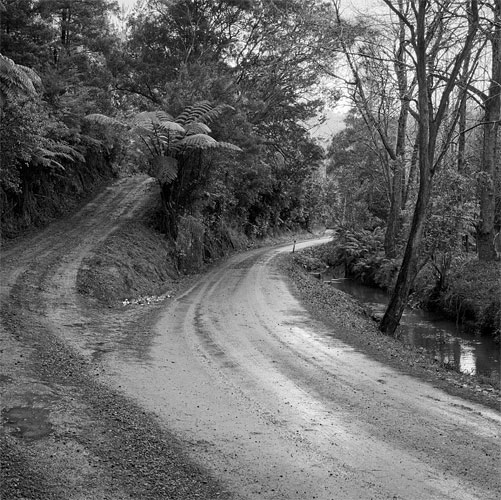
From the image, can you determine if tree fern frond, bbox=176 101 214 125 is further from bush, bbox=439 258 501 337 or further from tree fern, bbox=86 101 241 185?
bush, bbox=439 258 501 337

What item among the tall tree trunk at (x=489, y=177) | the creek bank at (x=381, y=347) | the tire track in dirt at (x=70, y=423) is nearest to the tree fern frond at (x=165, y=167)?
the creek bank at (x=381, y=347)

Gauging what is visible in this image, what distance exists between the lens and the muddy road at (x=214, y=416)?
4195 mm

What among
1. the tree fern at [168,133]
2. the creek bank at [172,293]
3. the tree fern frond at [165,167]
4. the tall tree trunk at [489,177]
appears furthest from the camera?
the tall tree trunk at [489,177]

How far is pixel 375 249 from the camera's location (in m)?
26.7

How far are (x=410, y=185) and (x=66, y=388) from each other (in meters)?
20.6

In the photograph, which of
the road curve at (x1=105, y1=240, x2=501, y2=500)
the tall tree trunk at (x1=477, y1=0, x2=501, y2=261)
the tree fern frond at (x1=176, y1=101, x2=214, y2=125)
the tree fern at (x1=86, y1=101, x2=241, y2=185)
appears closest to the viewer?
the road curve at (x1=105, y1=240, x2=501, y2=500)

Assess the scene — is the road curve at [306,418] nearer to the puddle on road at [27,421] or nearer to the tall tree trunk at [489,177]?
the puddle on road at [27,421]

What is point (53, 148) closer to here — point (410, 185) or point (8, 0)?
point (8, 0)

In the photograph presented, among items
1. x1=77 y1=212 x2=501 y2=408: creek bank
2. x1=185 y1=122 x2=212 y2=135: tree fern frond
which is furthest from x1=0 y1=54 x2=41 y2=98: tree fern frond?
x1=185 y1=122 x2=212 y2=135: tree fern frond

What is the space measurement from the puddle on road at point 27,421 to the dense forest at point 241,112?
25.1ft

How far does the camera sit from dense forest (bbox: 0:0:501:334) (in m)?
12.0

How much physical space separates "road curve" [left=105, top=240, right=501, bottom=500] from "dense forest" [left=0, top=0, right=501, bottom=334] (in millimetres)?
4933

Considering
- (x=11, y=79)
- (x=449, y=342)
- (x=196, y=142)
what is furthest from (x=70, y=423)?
(x=196, y=142)

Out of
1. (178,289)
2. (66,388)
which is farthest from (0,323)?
(178,289)
